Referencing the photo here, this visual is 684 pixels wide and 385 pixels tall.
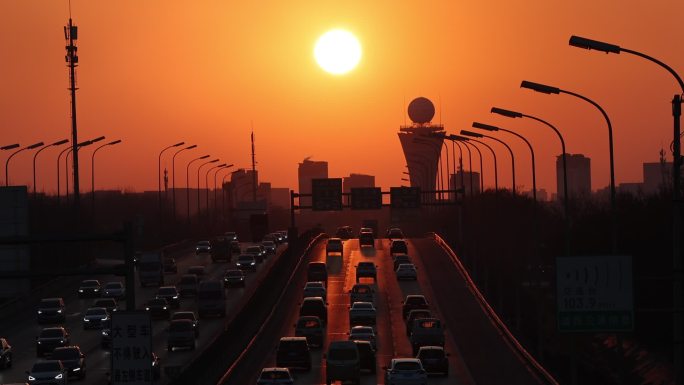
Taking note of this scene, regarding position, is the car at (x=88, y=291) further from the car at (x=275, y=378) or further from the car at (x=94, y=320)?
the car at (x=275, y=378)

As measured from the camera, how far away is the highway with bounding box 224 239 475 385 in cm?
5562

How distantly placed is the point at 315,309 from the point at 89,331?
12148 millimetres

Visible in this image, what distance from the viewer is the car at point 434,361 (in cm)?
5391

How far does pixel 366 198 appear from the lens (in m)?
123

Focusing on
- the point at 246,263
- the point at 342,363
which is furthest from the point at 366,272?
the point at 342,363

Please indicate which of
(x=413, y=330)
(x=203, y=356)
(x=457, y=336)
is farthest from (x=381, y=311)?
(x=203, y=356)

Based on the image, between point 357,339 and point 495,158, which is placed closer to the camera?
point 357,339

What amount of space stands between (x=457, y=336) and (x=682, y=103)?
3879cm

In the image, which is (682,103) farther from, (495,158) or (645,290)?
(495,158)

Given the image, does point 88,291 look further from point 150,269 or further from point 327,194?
point 327,194

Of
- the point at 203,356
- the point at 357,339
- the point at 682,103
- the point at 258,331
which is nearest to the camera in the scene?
the point at 682,103

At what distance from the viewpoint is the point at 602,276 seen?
3375 centimetres

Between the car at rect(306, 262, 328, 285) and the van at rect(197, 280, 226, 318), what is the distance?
1690cm

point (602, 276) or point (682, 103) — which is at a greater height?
point (682, 103)
